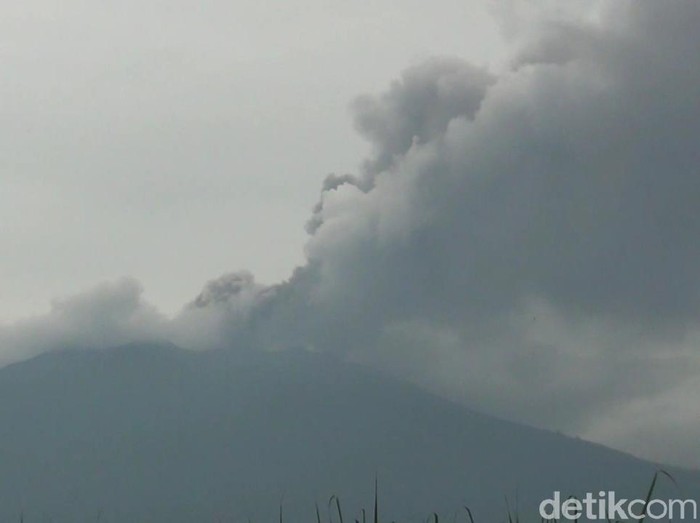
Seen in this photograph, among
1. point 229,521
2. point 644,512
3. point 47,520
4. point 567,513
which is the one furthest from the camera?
point 229,521

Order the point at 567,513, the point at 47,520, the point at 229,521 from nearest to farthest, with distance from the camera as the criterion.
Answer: the point at 567,513
the point at 47,520
the point at 229,521

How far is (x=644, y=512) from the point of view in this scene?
7145mm

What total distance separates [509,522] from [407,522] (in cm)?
266

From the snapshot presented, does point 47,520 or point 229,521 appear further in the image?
point 229,521

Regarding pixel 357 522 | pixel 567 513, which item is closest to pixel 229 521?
pixel 357 522

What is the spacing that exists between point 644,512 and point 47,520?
16.6ft

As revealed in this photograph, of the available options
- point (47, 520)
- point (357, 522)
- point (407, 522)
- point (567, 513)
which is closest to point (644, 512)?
point (567, 513)

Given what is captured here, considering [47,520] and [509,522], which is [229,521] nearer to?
[47,520]

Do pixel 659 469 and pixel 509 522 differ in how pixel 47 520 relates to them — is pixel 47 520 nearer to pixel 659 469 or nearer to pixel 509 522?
pixel 509 522

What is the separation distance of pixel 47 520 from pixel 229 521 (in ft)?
8.21

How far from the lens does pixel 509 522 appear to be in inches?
305

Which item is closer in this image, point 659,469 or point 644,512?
point 644,512

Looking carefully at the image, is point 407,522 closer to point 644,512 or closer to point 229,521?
point 229,521

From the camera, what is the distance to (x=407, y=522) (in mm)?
10297
